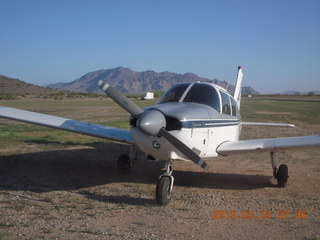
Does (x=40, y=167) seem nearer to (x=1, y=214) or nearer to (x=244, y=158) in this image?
(x=1, y=214)

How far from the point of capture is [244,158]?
11867 millimetres

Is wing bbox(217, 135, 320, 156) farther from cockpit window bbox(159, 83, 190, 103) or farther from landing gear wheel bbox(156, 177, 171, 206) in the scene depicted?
landing gear wheel bbox(156, 177, 171, 206)

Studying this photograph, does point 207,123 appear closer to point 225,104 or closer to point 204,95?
point 204,95

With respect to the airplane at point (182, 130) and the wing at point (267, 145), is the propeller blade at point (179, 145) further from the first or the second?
the wing at point (267, 145)

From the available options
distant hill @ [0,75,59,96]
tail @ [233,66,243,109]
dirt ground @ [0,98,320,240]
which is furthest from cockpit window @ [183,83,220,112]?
distant hill @ [0,75,59,96]

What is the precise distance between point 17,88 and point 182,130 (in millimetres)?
104316

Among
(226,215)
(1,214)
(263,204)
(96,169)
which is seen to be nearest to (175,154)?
(226,215)

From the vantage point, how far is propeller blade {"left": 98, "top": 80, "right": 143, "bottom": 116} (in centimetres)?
597

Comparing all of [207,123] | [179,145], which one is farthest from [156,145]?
[207,123]

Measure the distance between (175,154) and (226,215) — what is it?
1.53m

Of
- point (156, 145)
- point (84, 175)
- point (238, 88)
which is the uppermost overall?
point (238, 88)

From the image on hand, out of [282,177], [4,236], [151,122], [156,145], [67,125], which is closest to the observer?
[4,236]

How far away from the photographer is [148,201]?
6.66 m

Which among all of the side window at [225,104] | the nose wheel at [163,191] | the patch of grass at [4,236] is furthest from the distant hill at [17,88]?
the patch of grass at [4,236]
